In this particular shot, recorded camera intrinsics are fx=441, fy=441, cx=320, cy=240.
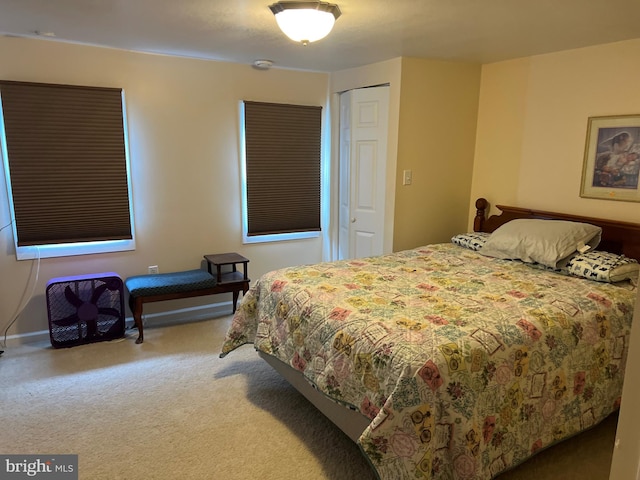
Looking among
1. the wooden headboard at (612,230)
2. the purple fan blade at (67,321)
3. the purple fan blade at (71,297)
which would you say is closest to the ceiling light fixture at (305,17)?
the wooden headboard at (612,230)

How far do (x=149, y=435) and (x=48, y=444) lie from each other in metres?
0.49

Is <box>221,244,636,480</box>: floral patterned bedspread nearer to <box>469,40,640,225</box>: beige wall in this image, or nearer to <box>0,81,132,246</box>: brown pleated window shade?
<box>469,40,640,225</box>: beige wall

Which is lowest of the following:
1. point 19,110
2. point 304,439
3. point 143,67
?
point 304,439

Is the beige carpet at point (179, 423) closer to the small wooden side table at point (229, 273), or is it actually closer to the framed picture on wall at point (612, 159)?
the small wooden side table at point (229, 273)

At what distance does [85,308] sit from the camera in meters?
3.39

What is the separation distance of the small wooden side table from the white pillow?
2056mm

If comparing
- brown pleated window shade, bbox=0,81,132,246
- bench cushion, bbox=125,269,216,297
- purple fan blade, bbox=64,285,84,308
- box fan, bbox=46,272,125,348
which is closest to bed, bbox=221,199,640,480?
bench cushion, bbox=125,269,216,297

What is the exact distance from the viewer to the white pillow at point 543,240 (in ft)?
9.50

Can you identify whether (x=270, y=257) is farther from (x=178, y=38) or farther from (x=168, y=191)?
(x=178, y=38)

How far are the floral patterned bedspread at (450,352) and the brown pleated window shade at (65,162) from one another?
5.45 feet

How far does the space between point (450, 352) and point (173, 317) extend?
115 inches

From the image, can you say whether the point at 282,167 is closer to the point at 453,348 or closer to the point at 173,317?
the point at 173,317

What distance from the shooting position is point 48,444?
7.42 ft

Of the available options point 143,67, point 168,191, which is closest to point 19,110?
point 143,67
